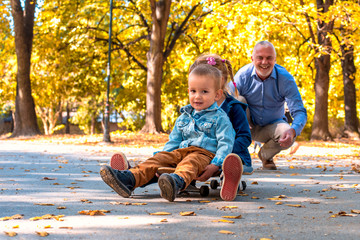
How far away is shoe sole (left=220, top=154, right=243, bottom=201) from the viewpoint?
4.71 metres

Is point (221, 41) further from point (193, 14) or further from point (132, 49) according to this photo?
point (132, 49)

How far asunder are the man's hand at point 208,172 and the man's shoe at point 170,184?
37cm

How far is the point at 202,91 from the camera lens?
17.1ft

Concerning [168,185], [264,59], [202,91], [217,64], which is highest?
[264,59]

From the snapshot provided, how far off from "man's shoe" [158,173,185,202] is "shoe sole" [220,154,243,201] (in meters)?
0.42

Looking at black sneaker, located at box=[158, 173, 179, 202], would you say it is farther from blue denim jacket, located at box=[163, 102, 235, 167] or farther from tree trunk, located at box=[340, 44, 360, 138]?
tree trunk, located at box=[340, 44, 360, 138]

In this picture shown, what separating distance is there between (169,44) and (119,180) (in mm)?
23758

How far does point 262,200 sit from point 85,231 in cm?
226

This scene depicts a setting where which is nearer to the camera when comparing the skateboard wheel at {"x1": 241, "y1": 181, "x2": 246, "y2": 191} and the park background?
the skateboard wheel at {"x1": 241, "y1": 181, "x2": 246, "y2": 191}

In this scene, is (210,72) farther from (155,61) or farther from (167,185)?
(155,61)

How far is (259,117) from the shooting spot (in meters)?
8.17

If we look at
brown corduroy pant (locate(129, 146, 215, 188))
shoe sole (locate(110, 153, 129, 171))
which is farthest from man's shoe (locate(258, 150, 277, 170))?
shoe sole (locate(110, 153, 129, 171))

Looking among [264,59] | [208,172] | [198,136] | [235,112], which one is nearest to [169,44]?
[264,59]

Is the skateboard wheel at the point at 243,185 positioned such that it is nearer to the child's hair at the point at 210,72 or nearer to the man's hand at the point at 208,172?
the man's hand at the point at 208,172
